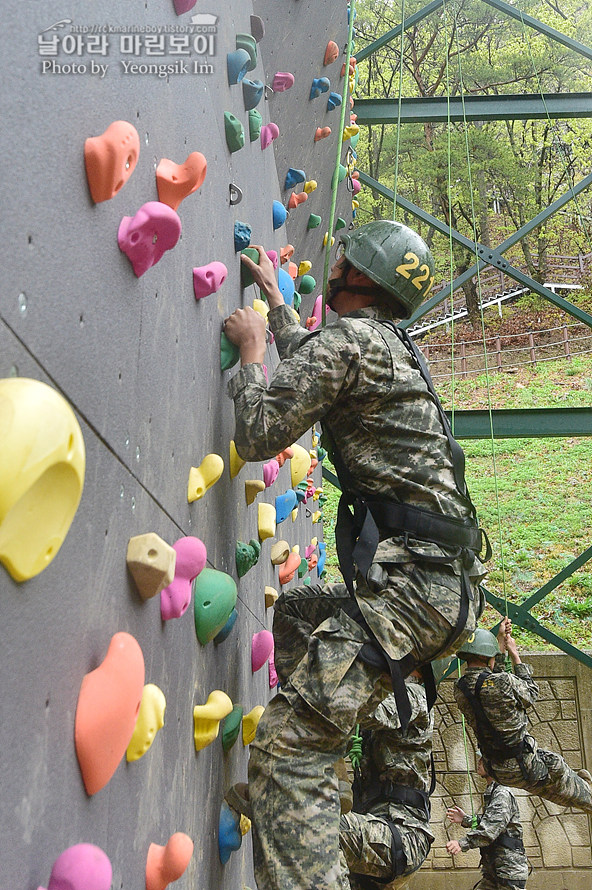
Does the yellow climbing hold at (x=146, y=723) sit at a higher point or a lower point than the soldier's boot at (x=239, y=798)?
higher

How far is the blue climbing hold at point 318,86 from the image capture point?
3141 millimetres

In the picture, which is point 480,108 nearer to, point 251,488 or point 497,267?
point 497,267

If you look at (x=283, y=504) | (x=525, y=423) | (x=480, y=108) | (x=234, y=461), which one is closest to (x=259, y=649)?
(x=234, y=461)

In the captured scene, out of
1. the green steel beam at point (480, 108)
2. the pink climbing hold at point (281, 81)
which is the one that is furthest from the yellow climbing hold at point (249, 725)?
the green steel beam at point (480, 108)

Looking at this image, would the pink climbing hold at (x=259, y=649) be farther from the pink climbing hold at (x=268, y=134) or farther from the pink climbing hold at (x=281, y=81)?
the pink climbing hold at (x=281, y=81)

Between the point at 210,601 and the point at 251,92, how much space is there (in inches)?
52.8

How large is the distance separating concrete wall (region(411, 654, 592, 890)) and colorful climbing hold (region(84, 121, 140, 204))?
6.09 m

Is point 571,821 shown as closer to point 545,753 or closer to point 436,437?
point 545,753

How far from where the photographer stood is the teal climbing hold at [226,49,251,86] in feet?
6.40

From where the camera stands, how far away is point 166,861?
124 centimetres

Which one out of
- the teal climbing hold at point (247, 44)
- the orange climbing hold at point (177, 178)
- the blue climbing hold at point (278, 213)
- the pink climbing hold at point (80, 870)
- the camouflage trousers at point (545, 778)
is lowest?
the camouflage trousers at point (545, 778)

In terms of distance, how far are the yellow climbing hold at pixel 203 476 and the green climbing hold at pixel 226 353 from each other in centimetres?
30

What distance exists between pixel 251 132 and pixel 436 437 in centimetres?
103

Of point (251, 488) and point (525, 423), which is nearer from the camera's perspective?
point (251, 488)
